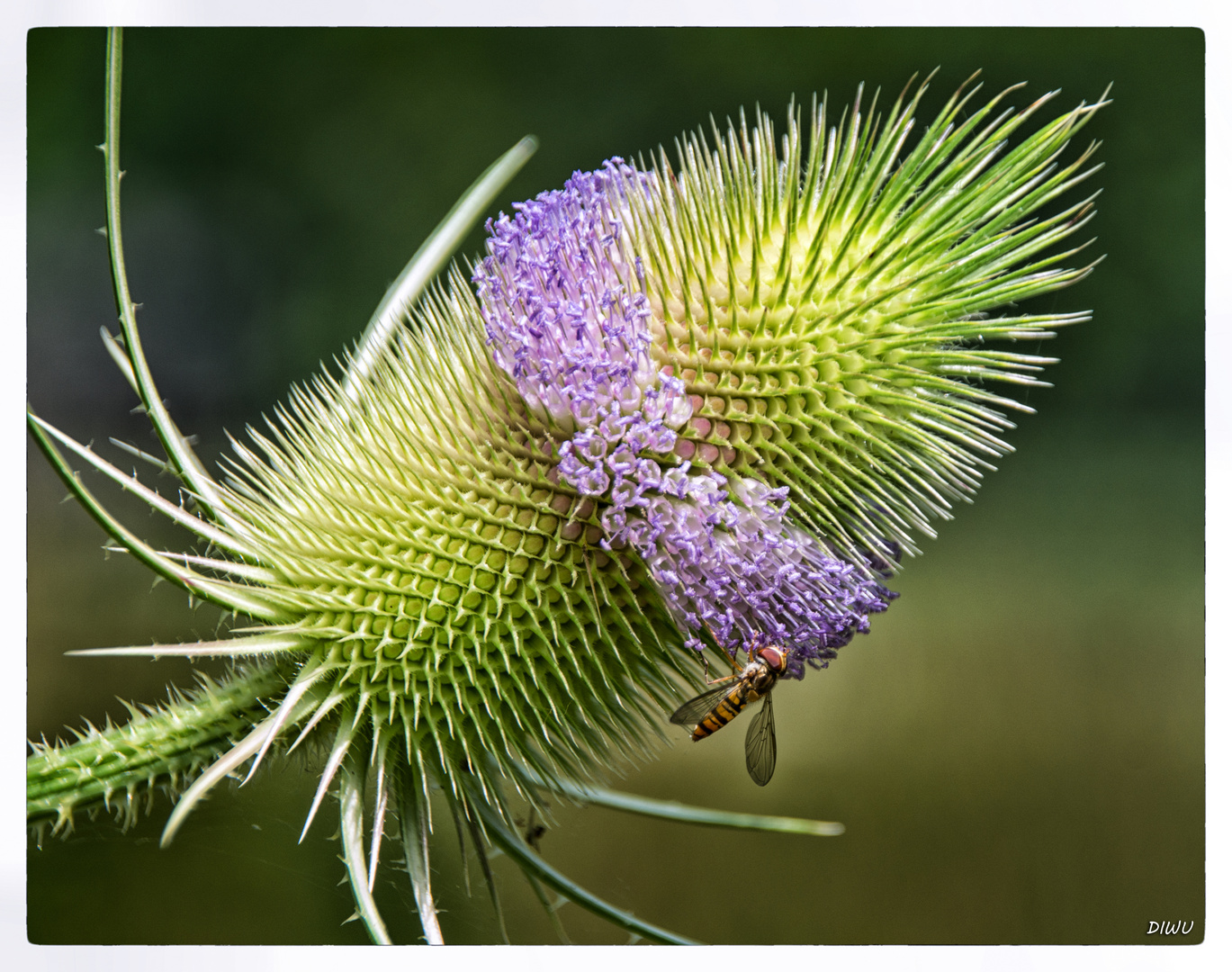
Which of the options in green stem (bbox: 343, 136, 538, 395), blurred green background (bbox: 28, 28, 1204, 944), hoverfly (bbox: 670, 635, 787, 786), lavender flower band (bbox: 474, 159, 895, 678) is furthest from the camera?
blurred green background (bbox: 28, 28, 1204, 944)

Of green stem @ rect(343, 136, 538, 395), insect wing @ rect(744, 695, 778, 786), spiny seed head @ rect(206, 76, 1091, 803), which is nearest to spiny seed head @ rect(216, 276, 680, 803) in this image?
spiny seed head @ rect(206, 76, 1091, 803)

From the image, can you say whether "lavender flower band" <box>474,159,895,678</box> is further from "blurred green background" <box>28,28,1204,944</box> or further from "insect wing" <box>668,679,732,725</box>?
"blurred green background" <box>28,28,1204,944</box>

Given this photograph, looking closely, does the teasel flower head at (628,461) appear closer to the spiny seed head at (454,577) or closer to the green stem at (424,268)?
the spiny seed head at (454,577)

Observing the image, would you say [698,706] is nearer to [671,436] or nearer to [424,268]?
[671,436]

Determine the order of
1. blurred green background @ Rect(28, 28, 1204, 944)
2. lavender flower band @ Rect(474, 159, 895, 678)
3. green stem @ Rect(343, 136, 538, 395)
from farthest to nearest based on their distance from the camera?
blurred green background @ Rect(28, 28, 1204, 944)
green stem @ Rect(343, 136, 538, 395)
lavender flower band @ Rect(474, 159, 895, 678)

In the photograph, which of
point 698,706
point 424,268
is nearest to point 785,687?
point 698,706
